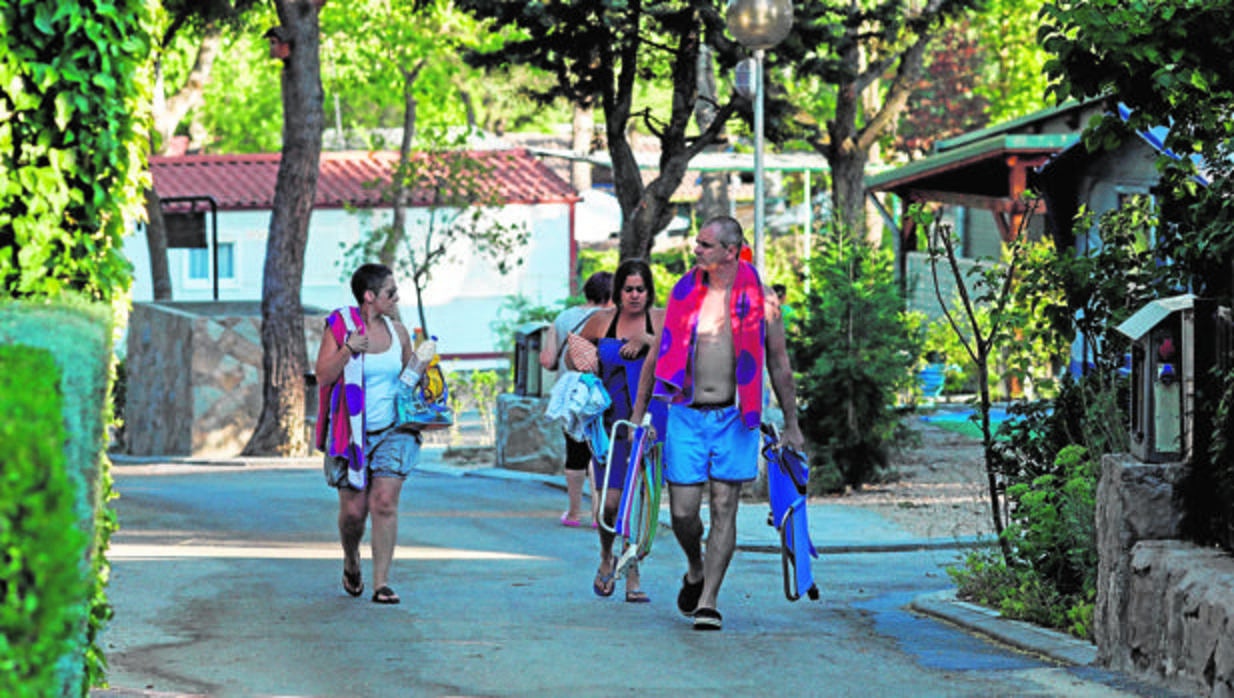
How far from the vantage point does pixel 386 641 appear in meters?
9.27

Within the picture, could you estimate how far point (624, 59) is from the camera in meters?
23.0

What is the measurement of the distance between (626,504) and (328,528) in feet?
18.1

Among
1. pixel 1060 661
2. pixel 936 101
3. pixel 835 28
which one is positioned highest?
pixel 936 101

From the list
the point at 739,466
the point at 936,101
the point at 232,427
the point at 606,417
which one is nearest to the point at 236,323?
the point at 232,427

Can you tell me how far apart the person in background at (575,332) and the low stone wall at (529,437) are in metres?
5.01

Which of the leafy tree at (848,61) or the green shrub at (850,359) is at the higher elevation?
the leafy tree at (848,61)

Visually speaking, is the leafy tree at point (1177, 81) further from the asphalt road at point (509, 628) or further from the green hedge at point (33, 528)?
the green hedge at point (33, 528)

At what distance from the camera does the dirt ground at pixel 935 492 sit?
14664mm

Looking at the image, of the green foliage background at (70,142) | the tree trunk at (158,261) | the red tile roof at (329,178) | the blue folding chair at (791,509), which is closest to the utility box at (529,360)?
the blue folding chair at (791,509)

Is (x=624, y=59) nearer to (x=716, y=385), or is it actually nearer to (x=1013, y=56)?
(x=716, y=385)

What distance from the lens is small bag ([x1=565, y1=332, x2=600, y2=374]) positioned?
37.3 ft

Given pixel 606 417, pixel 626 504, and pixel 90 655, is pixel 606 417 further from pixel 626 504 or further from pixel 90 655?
pixel 90 655

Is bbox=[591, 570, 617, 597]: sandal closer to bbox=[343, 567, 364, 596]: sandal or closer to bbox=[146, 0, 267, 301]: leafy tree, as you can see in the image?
bbox=[343, 567, 364, 596]: sandal

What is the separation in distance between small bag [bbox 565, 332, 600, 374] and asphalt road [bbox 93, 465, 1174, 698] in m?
1.21
